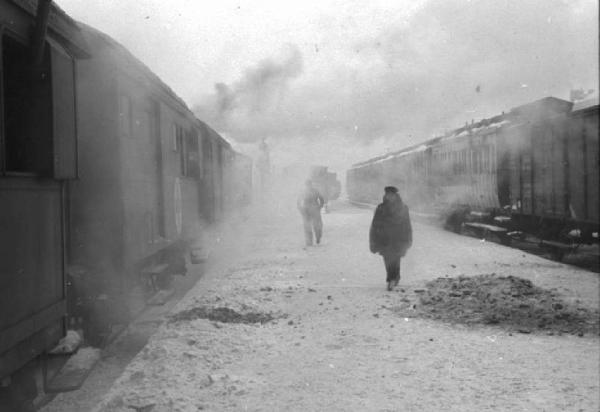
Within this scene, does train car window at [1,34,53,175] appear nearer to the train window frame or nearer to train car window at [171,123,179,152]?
the train window frame

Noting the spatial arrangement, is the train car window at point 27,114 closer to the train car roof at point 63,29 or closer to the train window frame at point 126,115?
the train car roof at point 63,29

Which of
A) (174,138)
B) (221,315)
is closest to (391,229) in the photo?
(221,315)

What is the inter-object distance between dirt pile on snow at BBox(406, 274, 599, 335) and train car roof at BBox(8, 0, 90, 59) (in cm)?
494

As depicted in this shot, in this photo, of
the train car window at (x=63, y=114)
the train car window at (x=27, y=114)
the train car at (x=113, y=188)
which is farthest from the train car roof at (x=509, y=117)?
the train car window at (x=27, y=114)

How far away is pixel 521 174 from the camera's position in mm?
13844

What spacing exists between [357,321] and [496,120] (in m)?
11.0

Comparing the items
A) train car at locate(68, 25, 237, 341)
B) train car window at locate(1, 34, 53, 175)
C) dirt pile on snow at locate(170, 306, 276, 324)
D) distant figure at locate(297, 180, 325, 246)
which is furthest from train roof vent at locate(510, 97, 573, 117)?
train car window at locate(1, 34, 53, 175)

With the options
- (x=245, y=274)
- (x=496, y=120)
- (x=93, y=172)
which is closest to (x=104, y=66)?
(x=93, y=172)

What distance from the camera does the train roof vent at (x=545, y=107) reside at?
850cm

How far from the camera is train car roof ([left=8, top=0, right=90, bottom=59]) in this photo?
3201mm

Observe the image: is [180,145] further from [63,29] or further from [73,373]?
[73,373]

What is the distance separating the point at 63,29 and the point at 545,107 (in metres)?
8.41

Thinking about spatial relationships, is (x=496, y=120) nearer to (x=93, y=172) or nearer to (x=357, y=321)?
(x=357, y=321)

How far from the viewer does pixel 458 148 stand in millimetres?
19172
